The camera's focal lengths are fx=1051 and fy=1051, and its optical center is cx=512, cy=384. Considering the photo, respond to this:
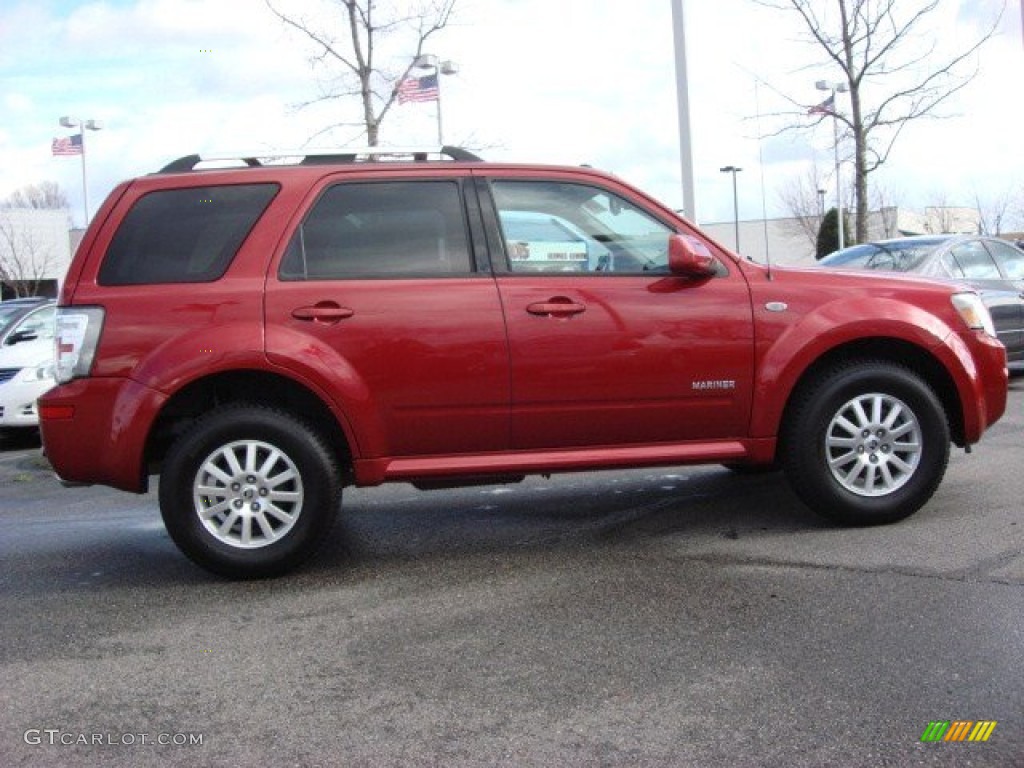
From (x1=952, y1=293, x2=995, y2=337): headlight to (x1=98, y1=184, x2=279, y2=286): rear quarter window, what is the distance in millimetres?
3571

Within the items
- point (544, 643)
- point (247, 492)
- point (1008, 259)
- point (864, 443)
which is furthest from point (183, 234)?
point (1008, 259)

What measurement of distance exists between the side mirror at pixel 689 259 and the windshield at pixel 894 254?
546cm

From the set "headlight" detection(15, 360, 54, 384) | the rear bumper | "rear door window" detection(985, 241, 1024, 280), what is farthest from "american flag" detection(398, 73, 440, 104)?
the rear bumper

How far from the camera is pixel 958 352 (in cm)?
543

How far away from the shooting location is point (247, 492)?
4895mm

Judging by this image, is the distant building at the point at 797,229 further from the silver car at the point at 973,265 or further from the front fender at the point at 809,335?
the front fender at the point at 809,335

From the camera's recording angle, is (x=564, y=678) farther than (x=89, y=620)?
No

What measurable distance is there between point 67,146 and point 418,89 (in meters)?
19.9

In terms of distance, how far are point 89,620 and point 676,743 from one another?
2682 mm

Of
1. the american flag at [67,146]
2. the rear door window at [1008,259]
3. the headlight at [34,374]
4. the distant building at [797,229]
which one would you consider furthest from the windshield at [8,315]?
the distant building at [797,229]

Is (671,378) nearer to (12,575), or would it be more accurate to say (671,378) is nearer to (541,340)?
(541,340)

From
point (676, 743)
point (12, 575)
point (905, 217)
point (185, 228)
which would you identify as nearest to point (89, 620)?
point (12, 575)

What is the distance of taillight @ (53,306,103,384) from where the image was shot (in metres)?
4.82

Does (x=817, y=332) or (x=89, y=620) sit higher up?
(x=817, y=332)
